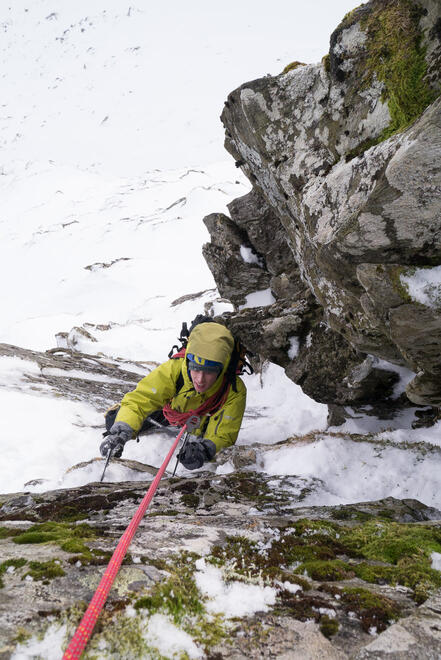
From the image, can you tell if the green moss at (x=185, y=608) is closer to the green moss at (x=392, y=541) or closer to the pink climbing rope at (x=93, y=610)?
the pink climbing rope at (x=93, y=610)

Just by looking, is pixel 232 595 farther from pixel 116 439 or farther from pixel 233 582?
pixel 116 439

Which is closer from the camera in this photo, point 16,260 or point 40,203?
point 16,260

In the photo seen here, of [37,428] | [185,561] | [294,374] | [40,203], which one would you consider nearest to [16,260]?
[40,203]

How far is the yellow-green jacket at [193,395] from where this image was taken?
6.77 m

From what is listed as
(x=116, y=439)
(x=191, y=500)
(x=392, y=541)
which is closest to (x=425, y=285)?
(x=392, y=541)

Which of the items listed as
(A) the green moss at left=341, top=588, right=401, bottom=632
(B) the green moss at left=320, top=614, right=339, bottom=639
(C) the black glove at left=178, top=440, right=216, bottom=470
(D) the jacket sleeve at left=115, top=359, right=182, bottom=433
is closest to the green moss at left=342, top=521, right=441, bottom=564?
(A) the green moss at left=341, top=588, right=401, bottom=632

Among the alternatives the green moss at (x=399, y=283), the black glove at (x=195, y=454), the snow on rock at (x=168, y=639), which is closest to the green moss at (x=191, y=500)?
the black glove at (x=195, y=454)

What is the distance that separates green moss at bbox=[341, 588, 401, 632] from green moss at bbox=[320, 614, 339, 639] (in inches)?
5.4

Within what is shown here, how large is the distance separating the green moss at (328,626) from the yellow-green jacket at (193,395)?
15.3 feet

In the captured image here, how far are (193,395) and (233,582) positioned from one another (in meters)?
4.91

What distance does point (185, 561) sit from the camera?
2.71 meters

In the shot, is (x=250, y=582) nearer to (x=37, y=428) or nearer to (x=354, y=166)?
(x=354, y=166)

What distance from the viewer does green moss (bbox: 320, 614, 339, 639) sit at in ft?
6.83

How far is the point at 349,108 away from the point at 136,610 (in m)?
5.43
